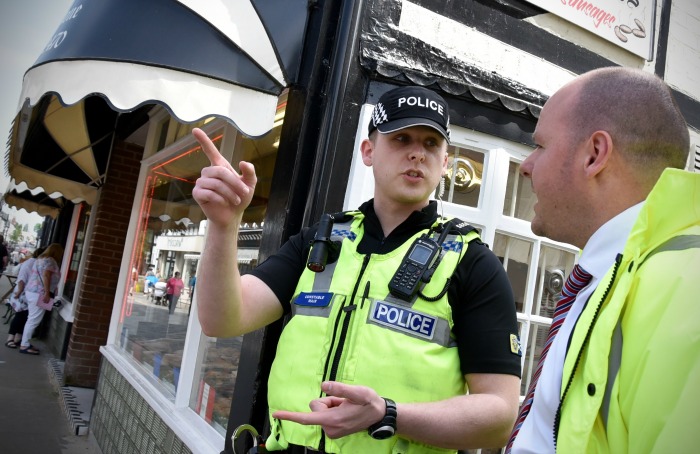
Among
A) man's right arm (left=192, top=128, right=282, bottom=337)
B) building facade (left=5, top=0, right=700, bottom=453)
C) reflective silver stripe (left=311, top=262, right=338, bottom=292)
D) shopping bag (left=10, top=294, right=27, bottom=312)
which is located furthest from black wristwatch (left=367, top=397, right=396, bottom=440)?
shopping bag (left=10, top=294, right=27, bottom=312)

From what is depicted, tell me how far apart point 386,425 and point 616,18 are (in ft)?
12.1

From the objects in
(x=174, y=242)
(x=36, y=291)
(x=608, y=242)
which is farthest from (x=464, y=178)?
(x=36, y=291)

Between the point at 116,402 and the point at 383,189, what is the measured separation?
4314mm

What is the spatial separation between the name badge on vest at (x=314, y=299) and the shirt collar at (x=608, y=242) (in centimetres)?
85

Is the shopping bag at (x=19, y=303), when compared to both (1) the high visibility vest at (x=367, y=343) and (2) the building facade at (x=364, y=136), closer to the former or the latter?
(2) the building facade at (x=364, y=136)

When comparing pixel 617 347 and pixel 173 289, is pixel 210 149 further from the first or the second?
pixel 173 289

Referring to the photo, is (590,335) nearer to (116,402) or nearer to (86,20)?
(86,20)

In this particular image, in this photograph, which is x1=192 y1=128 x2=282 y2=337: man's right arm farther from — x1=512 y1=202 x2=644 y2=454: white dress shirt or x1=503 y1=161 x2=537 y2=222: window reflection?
x1=503 y1=161 x2=537 y2=222: window reflection

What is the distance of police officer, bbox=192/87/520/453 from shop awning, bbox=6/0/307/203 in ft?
3.38

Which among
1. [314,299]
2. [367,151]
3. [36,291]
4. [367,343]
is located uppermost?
[367,151]

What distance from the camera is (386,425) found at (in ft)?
4.79

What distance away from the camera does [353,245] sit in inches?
76.2

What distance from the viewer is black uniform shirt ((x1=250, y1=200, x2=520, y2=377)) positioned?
1.66 meters

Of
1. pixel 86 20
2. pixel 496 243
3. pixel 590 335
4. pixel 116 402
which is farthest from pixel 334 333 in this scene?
pixel 116 402
